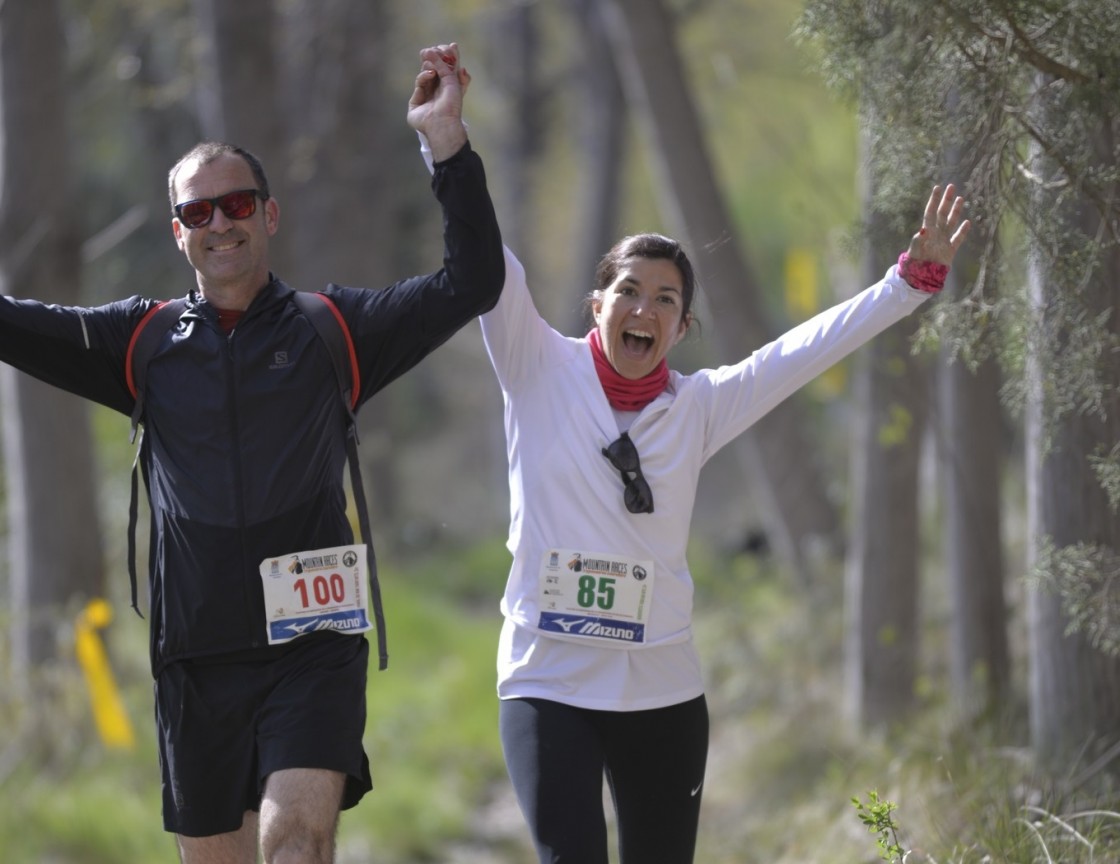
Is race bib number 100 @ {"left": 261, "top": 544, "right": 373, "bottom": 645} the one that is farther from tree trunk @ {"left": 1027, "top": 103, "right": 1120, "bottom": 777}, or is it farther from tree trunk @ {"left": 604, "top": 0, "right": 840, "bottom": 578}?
tree trunk @ {"left": 604, "top": 0, "right": 840, "bottom": 578}

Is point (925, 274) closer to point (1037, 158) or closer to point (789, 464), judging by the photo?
point (1037, 158)

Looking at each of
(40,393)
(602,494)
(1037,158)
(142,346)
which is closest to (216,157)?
(142,346)

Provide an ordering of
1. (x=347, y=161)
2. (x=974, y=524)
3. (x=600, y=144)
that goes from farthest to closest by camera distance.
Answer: (x=600, y=144)
(x=347, y=161)
(x=974, y=524)

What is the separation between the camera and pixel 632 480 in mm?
4312

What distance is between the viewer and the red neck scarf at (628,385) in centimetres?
447

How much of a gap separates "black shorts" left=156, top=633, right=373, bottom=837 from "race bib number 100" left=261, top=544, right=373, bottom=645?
65 mm

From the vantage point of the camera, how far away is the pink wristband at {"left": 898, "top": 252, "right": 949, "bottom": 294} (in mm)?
4504

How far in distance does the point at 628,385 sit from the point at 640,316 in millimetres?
189

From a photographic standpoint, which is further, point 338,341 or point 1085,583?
point 1085,583

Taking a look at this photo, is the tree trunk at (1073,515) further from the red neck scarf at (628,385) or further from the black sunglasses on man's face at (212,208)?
the black sunglasses on man's face at (212,208)

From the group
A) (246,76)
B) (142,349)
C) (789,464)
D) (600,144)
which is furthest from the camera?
(600,144)

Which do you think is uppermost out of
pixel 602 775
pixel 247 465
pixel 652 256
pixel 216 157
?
pixel 216 157

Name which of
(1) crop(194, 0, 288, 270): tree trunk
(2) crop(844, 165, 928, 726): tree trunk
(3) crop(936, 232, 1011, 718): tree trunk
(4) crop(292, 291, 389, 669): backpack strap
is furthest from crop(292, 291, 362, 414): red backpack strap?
(1) crop(194, 0, 288, 270): tree trunk

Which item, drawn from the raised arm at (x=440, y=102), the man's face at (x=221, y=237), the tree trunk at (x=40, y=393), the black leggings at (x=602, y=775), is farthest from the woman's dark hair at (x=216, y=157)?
the tree trunk at (x=40, y=393)
